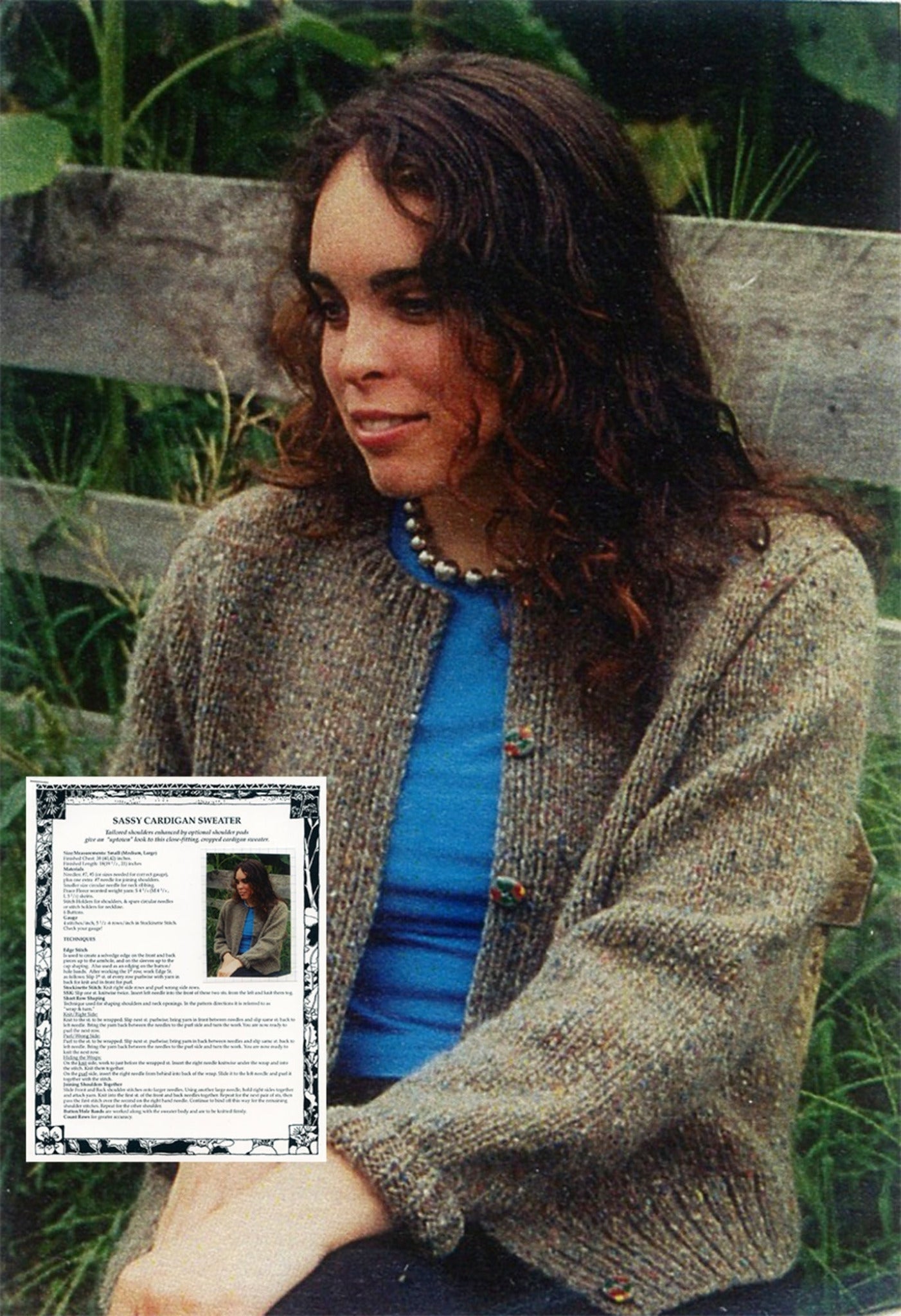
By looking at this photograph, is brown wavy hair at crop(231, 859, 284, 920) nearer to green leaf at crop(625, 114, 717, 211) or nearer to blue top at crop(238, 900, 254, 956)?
blue top at crop(238, 900, 254, 956)

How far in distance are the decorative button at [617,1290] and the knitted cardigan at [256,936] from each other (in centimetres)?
33

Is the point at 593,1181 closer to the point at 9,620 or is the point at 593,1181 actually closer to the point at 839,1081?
the point at 839,1081

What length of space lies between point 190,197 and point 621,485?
596 mm

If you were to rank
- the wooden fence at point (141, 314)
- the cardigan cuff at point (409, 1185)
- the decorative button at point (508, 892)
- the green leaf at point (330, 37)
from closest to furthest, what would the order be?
the cardigan cuff at point (409, 1185), the decorative button at point (508, 892), the green leaf at point (330, 37), the wooden fence at point (141, 314)

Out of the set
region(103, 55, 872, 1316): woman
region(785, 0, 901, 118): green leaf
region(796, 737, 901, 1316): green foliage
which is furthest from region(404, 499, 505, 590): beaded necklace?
region(785, 0, 901, 118): green leaf

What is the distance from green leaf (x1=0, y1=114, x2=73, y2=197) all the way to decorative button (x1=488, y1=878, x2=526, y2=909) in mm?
820

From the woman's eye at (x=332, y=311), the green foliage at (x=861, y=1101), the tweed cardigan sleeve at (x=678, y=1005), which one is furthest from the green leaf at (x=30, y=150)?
the green foliage at (x=861, y=1101)

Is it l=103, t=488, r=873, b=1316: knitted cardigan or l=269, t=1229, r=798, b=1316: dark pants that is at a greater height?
l=103, t=488, r=873, b=1316: knitted cardigan

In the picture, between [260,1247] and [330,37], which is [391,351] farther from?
[260,1247]

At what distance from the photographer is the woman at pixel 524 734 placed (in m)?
1.09

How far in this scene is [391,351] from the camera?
1166 mm

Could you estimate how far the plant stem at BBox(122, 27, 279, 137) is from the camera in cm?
136

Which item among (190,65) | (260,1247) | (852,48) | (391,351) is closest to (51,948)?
(260,1247)

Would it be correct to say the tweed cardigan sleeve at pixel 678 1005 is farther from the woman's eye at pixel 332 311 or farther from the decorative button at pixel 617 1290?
the woman's eye at pixel 332 311
